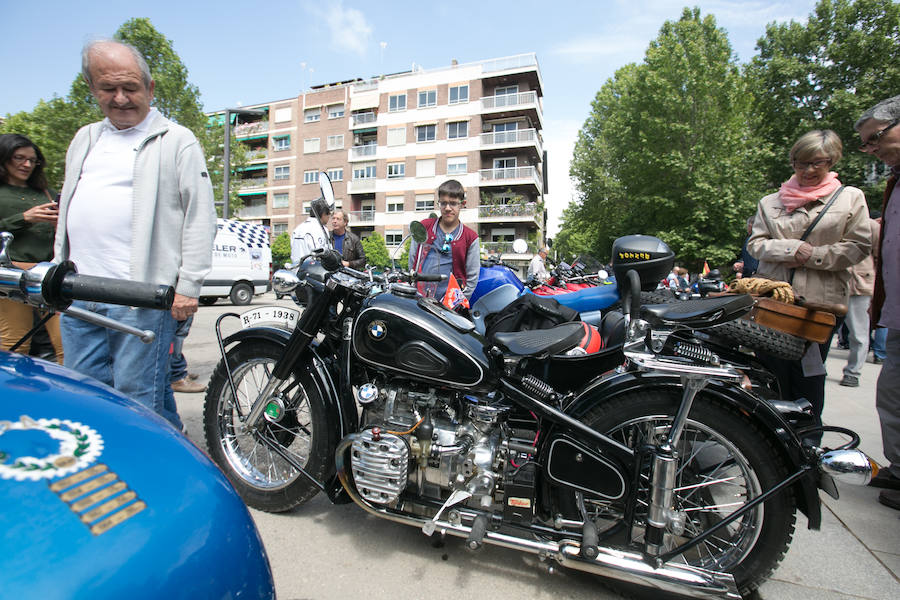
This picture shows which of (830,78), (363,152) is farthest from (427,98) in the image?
(830,78)

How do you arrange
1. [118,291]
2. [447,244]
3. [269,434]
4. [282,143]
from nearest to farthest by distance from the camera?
1. [118,291]
2. [269,434]
3. [447,244]
4. [282,143]

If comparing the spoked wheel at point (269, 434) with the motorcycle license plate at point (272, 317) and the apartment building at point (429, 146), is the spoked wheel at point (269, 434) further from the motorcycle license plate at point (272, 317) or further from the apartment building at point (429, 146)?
the apartment building at point (429, 146)

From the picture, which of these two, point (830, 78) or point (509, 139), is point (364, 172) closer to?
point (509, 139)

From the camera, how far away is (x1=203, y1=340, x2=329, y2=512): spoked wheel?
2.10 metres

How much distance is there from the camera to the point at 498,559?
1942 millimetres

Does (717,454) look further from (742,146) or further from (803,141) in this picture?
(742,146)

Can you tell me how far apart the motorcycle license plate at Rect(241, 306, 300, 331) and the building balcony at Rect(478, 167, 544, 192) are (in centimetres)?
3283

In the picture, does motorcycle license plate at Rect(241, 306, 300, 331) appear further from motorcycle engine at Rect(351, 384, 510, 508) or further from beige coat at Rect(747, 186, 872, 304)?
beige coat at Rect(747, 186, 872, 304)

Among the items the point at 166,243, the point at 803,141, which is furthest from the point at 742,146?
the point at 166,243

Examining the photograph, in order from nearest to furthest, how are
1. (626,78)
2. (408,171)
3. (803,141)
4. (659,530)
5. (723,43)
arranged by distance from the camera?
(659,530), (803,141), (723,43), (626,78), (408,171)

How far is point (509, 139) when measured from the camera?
33.2m

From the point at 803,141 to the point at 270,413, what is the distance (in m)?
3.28

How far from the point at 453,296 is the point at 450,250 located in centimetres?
51

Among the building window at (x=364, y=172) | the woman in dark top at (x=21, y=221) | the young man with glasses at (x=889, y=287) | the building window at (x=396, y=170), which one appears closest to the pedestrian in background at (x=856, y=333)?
the young man with glasses at (x=889, y=287)
